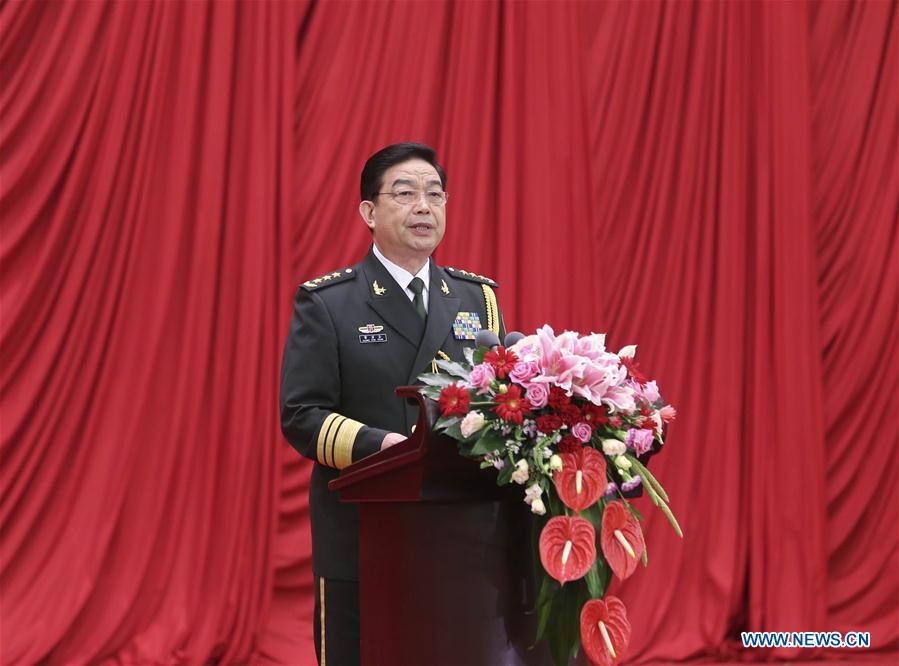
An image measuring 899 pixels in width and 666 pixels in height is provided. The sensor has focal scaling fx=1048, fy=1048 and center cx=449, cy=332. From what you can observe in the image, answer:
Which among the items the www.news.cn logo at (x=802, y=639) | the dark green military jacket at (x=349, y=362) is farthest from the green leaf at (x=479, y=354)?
the www.news.cn logo at (x=802, y=639)

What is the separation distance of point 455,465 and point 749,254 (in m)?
2.85

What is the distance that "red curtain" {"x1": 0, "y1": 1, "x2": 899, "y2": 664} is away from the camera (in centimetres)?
358

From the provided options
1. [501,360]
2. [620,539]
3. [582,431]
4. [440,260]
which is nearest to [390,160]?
[501,360]

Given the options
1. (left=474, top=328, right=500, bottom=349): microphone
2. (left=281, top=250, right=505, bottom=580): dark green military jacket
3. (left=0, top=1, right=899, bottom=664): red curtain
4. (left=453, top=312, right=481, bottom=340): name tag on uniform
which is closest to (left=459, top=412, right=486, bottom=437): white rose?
(left=474, top=328, right=500, bottom=349): microphone

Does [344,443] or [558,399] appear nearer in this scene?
[558,399]

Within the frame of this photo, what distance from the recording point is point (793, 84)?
4.00 meters

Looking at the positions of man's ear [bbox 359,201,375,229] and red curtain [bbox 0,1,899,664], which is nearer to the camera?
man's ear [bbox 359,201,375,229]

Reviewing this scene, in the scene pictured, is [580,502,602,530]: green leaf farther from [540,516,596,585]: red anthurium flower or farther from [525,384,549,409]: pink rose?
[525,384,549,409]: pink rose

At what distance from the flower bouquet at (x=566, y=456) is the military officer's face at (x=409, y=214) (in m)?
0.59

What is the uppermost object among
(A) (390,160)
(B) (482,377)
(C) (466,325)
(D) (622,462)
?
(A) (390,160)

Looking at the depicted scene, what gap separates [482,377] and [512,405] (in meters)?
0.06

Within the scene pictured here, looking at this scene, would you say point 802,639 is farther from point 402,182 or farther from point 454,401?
point 454,401

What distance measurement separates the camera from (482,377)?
1.46 m

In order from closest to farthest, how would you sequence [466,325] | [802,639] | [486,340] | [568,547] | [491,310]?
1. [568,547]
2. [486,340]
3. [466,325]
4. [491,310]
5. [802,639]
